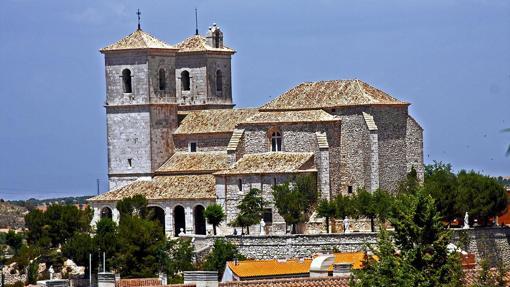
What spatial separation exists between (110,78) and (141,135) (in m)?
3.26

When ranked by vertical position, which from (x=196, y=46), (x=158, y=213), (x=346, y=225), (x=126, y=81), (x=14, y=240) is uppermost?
(x=196, y=46)

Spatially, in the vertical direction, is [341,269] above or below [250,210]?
below

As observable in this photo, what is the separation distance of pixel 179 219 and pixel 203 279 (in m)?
44.2

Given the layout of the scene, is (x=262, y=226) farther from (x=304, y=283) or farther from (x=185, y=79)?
(x=304, y=283)

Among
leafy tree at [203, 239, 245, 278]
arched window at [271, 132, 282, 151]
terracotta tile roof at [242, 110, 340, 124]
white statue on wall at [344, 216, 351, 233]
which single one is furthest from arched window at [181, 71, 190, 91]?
white statue on wall at [344, 216, 351, 233]

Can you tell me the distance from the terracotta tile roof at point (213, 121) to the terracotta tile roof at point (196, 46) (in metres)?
4.28

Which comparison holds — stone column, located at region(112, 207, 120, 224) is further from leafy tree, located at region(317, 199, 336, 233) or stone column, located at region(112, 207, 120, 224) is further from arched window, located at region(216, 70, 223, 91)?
leafy tree, located at region(317, 199, 336, 233)

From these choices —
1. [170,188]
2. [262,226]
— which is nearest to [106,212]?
[170,188]

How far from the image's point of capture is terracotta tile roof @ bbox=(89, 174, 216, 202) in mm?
102625

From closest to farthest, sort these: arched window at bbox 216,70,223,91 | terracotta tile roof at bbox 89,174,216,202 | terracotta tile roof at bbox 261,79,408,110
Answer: terracotta tile roof at bbox 261,79,408,110 < terracotta tile roof at bbox 89,174,216,202 < arched window at bbox 216,70,223,91

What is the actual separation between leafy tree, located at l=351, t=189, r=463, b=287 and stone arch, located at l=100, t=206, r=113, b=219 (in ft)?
155

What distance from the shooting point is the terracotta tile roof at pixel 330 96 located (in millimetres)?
100938

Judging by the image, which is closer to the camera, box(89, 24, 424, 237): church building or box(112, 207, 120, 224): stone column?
box(89, 24, 424, 237): church building

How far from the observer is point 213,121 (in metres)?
106
